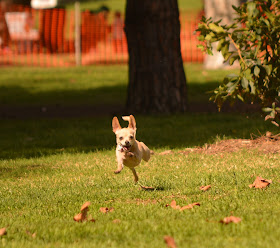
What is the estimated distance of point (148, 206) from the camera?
5.61m

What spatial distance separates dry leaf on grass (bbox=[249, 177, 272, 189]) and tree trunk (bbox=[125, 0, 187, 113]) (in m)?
6.16

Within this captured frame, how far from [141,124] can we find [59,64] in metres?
14.7

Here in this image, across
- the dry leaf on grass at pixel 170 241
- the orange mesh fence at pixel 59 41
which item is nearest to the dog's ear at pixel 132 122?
the dry leaf on grass at pixel 170 241

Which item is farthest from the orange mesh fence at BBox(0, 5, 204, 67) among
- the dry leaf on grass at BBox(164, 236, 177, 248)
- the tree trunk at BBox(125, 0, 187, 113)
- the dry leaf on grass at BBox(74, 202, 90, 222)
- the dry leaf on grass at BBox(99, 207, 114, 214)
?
the dry leaf on grass at BBox(164, 236, 177, 248)

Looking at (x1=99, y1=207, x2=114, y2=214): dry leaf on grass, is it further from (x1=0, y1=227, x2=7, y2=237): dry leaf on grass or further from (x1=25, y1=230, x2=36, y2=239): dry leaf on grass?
(x1=0, y1=227, x2=7, y2=237): dry leaf on grass

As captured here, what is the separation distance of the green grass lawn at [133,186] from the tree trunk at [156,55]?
606 mm

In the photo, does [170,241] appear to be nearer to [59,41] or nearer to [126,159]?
[126,159]

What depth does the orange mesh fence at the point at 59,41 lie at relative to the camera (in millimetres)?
26141

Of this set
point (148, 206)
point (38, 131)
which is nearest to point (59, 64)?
point (38, 131)

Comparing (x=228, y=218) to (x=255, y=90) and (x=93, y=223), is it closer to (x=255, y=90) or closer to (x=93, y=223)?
(x=93, y=223)

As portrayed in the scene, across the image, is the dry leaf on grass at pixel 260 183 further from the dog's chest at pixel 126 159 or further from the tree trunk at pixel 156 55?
the tree trunk at pixel 156 55

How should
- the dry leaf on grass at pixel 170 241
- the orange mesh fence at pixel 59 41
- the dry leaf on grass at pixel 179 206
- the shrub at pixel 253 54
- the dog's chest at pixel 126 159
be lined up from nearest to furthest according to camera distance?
the dry leaf on grass at pixel 170 241 < the dry leaf on grass at pixel 179 206 < the dog's chest at pixel 126 159 < the shrub at pixel 253 54 < the orange mesh fence at pixel 59 41

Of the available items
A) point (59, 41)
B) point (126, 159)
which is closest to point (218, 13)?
point (59, 41)

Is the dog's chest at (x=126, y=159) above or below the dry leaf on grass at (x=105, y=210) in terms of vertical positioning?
above
